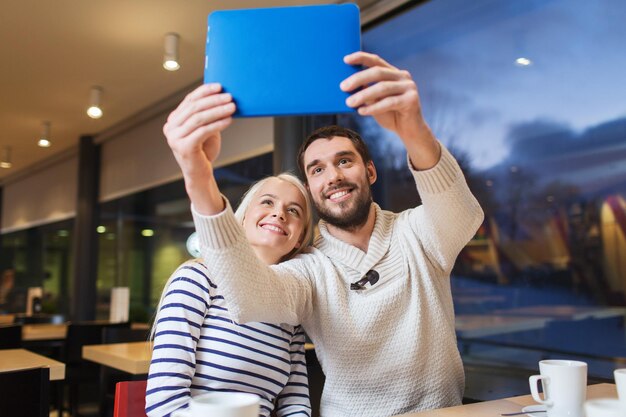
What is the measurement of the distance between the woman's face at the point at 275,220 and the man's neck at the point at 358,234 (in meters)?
0.09

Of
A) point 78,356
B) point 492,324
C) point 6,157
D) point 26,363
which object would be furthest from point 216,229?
point 6,157

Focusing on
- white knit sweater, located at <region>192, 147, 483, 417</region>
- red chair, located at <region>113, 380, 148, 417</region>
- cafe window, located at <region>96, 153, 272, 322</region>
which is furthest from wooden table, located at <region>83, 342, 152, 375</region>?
cafe window, located at <region>96, 153, 272, 322</region>

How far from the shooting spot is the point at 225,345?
4.05 feet

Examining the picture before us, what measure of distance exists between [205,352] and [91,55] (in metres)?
3.39

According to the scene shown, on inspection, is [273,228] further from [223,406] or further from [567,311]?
[567,311]

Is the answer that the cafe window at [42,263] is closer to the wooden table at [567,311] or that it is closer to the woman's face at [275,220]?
the wooden table at [567,311]

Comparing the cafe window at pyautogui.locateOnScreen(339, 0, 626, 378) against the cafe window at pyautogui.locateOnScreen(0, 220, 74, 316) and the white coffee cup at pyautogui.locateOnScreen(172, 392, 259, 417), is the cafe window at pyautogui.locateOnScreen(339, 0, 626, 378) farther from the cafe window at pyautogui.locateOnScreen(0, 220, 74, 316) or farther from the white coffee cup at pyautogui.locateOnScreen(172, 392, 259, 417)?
the cafe window at pyautogui.locateOnScreen(0, 220, 74, 316)

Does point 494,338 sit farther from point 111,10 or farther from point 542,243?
point 111,10

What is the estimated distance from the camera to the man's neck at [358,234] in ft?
4.78

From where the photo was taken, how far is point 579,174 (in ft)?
7.41

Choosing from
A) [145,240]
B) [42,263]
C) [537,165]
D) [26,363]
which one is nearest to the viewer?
[26,363]

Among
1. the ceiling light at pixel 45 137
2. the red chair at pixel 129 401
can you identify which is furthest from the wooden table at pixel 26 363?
the ceiling light at pixel 45 137

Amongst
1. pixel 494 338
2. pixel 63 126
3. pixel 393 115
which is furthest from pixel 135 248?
pixel 393 115

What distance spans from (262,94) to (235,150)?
334 centimetres
